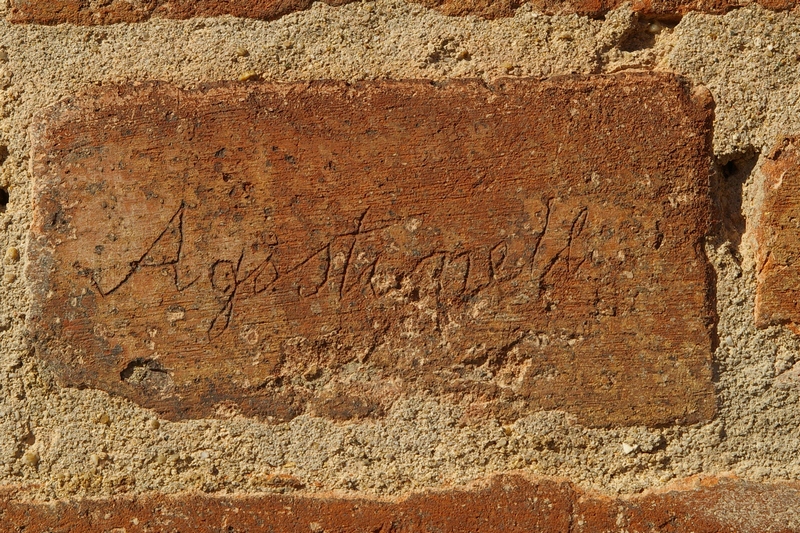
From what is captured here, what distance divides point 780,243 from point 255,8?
0.91 metres

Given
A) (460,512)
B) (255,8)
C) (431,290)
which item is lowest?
(460,512)

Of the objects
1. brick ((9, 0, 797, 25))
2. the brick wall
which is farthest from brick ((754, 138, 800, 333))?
brick ((9, 0, 797, 25))

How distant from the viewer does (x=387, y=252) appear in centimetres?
110

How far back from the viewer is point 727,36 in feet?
3.70

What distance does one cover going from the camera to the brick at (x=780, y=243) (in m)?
1.09

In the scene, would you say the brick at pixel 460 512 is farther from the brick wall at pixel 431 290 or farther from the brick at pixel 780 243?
the brick at pixel 780 243

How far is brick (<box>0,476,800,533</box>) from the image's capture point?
108cm

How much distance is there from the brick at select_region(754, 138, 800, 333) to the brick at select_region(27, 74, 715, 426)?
9cm

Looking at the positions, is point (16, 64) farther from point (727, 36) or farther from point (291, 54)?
point (727, 36)

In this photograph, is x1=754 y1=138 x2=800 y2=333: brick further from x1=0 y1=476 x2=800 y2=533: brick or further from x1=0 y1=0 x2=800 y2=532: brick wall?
x1=0 y1=476 x2=800 y2=533: brick

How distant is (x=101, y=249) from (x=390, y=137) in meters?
0.48

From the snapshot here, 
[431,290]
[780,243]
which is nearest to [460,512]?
[431,290]

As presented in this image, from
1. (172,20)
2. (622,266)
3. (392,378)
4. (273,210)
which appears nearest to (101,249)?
(273,210)
